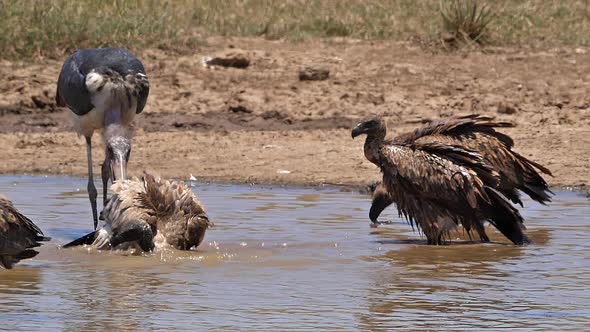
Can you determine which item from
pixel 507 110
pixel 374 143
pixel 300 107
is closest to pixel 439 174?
pixel 374 143

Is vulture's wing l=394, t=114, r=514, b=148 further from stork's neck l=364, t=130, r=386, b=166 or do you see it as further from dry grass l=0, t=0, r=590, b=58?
dry grass l=0, t=0, r=590, b=58

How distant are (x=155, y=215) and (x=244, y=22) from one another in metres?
7.59

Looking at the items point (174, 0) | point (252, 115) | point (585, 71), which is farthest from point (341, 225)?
point (174, 0)

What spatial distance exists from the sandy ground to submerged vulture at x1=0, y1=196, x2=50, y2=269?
4249 mm

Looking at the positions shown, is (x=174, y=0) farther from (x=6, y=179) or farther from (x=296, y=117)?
(x=6, y=179)

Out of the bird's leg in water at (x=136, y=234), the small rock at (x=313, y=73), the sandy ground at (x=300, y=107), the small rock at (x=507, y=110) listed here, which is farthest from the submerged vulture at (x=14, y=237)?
the small rock at (x=313, y=73)

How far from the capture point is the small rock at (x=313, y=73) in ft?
46.5

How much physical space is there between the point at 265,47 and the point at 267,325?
9.13 meters

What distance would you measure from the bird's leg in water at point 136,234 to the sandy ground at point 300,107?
360 centimetres

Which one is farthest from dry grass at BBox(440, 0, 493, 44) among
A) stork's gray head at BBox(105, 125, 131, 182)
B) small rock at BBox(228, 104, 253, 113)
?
stork's gray head at BBox(105, 125, 131, 182)

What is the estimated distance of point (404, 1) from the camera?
1714cm

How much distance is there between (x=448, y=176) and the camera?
28.8 ft

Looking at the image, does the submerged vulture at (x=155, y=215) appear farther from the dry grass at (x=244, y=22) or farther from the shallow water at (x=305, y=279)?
the dry grass at (x=244, y=22)

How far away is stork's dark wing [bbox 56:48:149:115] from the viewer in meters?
9.65
